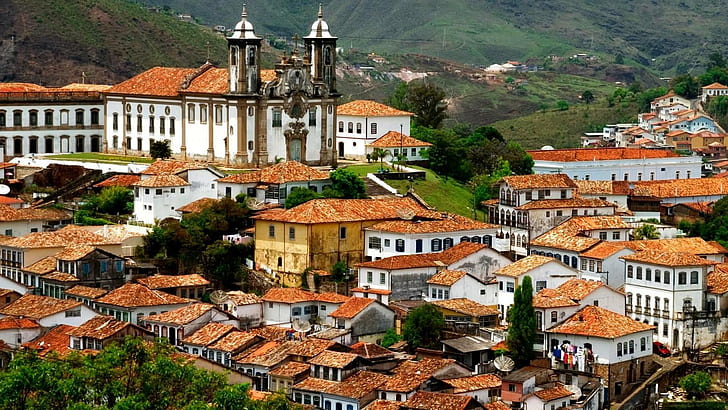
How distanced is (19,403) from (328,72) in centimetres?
4063

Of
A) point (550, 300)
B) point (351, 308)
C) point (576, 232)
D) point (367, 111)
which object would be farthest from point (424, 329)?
point (367, 111)

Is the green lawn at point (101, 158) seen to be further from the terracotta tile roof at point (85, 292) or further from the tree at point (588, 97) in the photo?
the tree at point (588, 97)

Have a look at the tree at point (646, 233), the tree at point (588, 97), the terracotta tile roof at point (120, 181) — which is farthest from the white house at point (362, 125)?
the tree at point (588, 97)

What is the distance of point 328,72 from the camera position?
90938mm

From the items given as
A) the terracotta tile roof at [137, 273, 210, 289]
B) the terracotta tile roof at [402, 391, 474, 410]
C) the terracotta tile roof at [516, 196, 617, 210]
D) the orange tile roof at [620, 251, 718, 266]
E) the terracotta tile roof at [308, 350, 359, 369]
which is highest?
the terracotta tile roof at [516, 196, 617, 210]

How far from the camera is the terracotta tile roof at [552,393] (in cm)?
6338

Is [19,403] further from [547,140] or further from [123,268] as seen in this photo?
[547,140]

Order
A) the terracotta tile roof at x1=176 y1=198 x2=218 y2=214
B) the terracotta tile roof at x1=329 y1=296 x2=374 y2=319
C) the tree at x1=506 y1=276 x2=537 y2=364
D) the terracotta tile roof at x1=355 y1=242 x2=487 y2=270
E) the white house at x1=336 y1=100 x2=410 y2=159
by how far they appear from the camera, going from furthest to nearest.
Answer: the white house at x1=336 y1=100 x2=410 y2=159, the terracotta tile roof at x1=176 y1=198 x2=218 y2=214, the terracotta tile roof at x1=355 y1=242 x2=487 y2=270, the terracotta tile roof at x1=329 y1=296 x2=374 y2=319, the tree at x1=506 y1=276 x2=537 y2=364

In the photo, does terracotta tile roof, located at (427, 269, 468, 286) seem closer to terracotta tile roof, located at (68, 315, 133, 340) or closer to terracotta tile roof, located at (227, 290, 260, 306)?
terracotta tile roof, located at (227, 290, 260, 306)

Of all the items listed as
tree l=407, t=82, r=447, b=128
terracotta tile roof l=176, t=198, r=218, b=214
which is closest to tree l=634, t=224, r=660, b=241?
terracotta tile roof l=176, t=198, r=218, b=214

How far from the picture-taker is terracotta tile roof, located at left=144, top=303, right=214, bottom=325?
6900cm

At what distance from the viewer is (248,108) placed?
86.8 metres

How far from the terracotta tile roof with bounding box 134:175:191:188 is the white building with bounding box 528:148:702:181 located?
26291 millimetres

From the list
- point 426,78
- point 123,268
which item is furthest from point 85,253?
point 426,78
